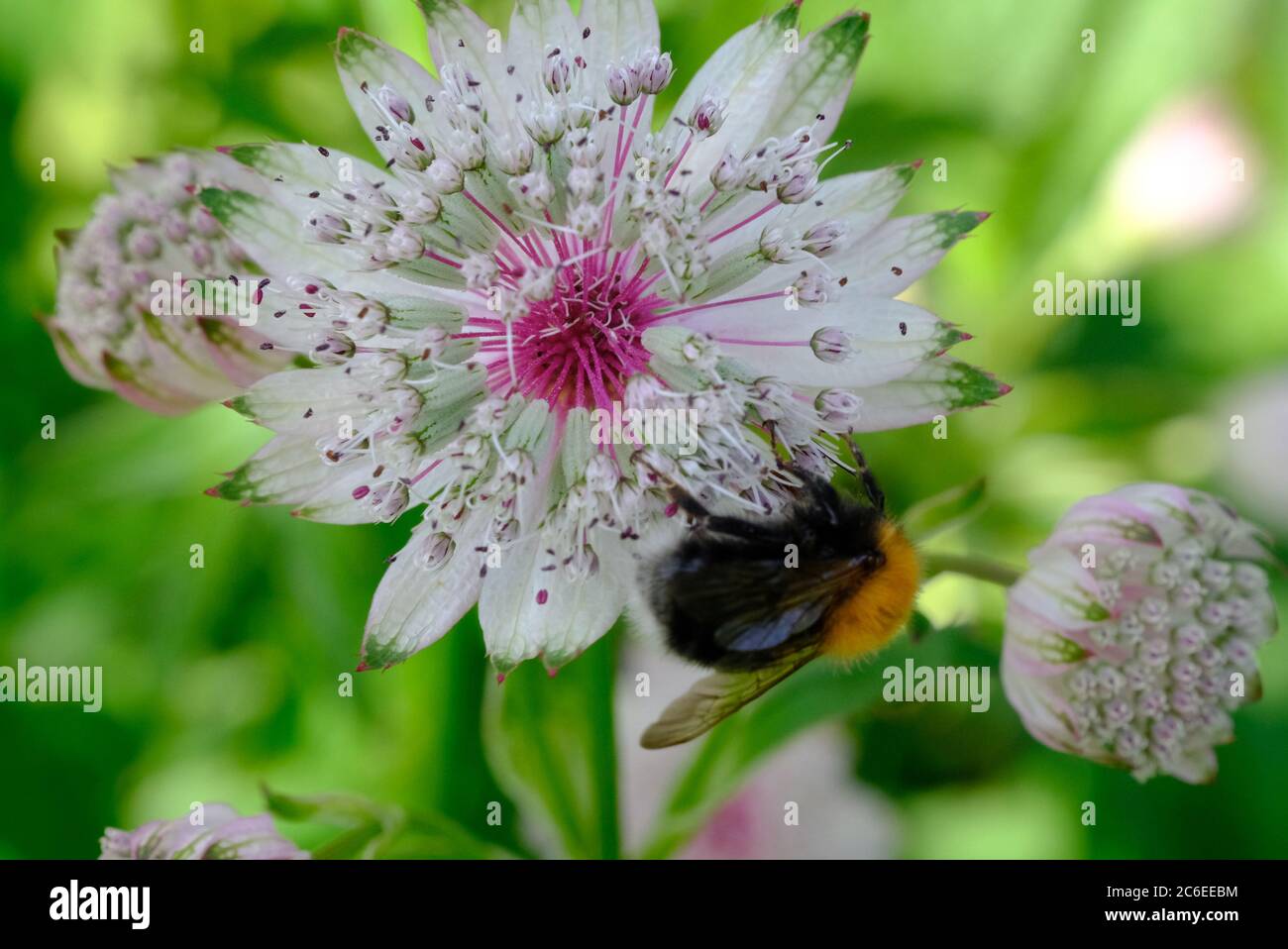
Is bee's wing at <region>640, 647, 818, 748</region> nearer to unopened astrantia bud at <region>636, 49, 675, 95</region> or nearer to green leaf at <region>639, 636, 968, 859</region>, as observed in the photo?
green leaf at <region>639, 636, 968, 859</region>

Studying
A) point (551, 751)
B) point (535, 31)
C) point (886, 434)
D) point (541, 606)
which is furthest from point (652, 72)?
point (551, 751)

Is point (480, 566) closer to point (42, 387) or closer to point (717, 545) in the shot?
point (717, 545)

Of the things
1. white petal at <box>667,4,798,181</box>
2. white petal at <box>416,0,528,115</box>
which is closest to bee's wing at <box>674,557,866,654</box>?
white petal at <box>667,4,798,181</box>

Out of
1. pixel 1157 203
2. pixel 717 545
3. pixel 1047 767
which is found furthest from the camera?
pixel 1157 203

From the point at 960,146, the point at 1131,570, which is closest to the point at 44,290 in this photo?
the point at 960,146

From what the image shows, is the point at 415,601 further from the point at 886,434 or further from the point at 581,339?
the point at 886,434
